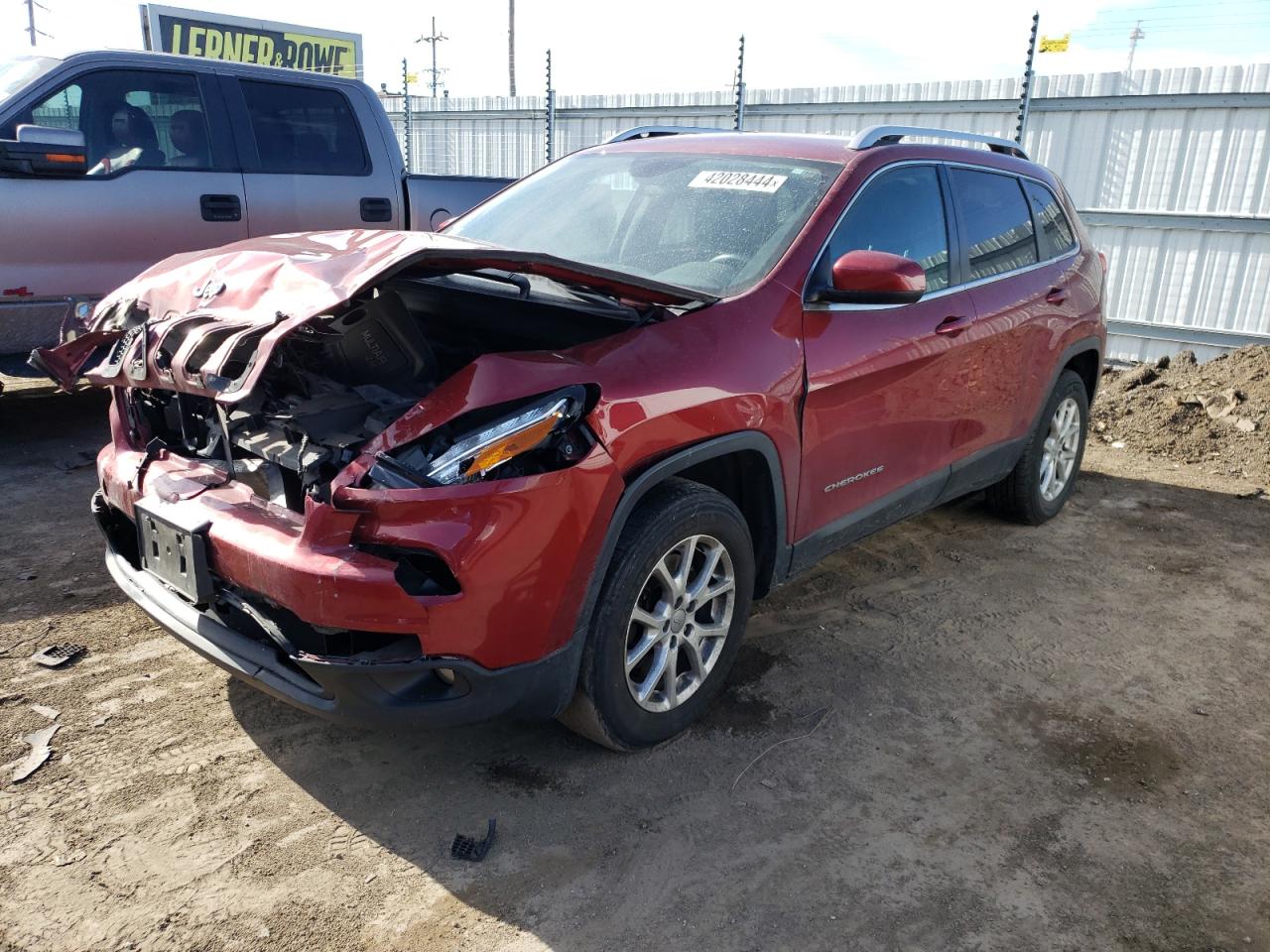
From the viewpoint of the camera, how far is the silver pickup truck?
535 centimetres

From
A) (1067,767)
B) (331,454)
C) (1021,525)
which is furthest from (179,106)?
(1067,767)

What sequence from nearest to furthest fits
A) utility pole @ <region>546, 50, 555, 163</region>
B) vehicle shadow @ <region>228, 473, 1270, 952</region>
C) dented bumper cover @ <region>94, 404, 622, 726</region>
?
dented bumper cover @ <region>94, 404, 622, 726</region>, vehicle shadow @ <region>228, 473, 1270, 952</region>, utility pole @ <region>546, 50, 555, 163</region>

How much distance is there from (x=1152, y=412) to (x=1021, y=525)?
3143 mm

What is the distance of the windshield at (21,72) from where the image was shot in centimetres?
542

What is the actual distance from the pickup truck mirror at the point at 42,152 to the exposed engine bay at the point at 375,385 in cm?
282

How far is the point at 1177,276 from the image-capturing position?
9.50 m

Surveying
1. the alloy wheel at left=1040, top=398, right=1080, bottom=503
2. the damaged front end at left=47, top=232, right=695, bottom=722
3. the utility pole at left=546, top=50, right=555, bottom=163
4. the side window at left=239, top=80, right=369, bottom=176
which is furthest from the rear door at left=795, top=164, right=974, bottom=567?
the utility pole at left=546, top=50, right=555, bottom=163

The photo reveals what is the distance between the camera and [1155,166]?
9.42 meters

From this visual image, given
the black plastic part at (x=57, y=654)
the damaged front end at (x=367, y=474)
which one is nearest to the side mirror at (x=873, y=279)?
the damaged front end at (x=367, y=474)

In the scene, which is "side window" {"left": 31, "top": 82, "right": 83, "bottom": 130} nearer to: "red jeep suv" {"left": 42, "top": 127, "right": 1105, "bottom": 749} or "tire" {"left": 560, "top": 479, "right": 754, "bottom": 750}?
"red jeep suv" {"left": 42, "top": 127, "right": 1105, "bottom": 749}

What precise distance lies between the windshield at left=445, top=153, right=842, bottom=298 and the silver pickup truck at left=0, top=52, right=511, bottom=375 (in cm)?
→ 254

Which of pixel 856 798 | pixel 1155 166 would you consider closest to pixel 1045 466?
pixel 856 798

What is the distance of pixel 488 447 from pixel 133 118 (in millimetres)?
4671

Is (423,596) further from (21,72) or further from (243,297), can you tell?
(21,72)
